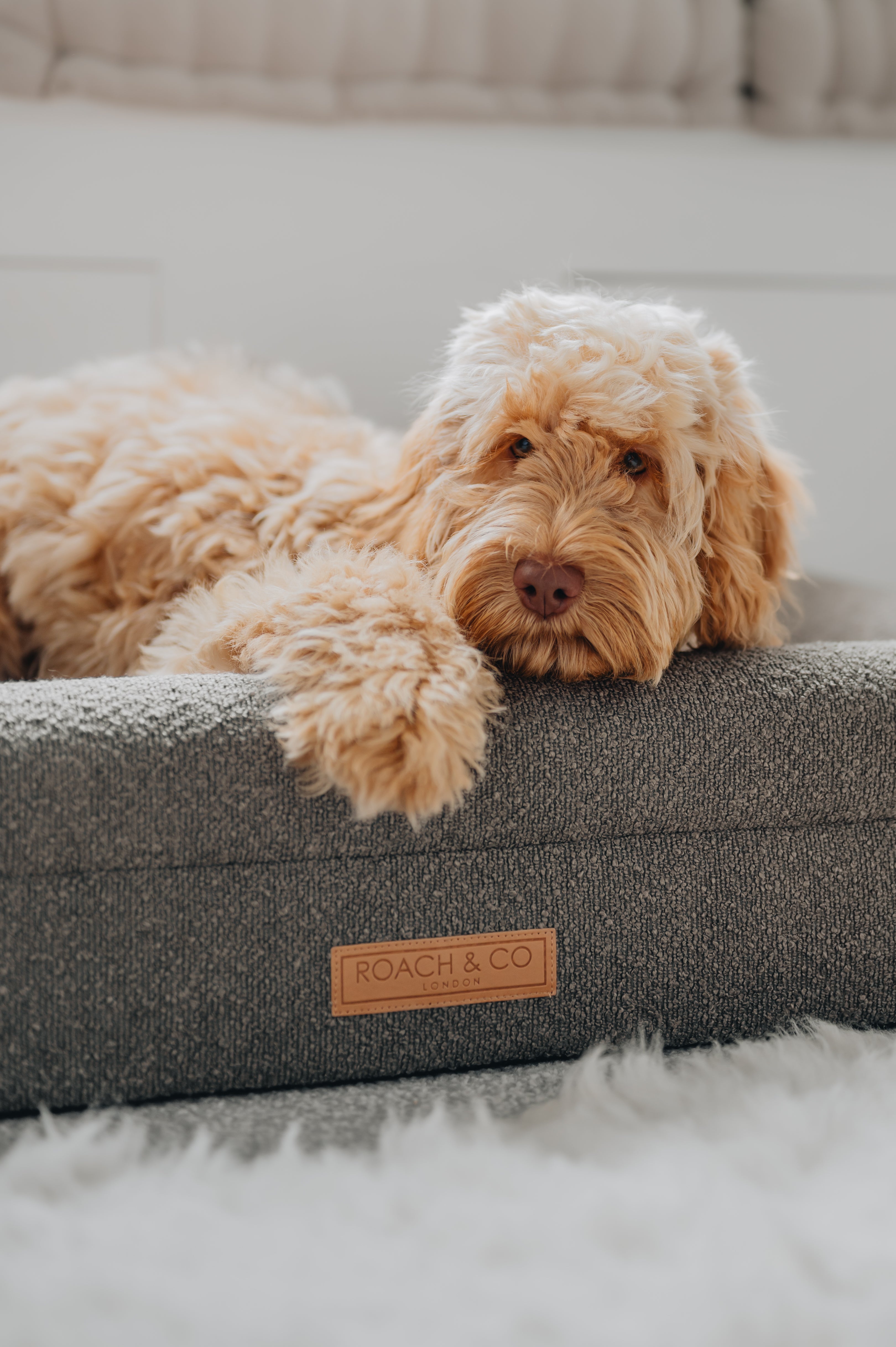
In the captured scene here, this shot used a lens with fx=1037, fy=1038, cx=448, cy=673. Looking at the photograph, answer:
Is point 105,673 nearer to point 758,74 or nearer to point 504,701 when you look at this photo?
point 504,701

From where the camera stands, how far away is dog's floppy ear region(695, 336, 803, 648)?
131 centimetres

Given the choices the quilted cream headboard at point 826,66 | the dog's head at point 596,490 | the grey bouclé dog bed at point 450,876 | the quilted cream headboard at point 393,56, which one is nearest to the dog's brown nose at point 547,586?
the dog's head at point 596,490

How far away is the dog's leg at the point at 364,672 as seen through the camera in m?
1.02

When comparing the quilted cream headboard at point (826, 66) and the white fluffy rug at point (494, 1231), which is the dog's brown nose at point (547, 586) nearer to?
the white fluffy rug at point (494, 1231)

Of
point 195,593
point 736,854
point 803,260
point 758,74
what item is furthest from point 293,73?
point 736,854

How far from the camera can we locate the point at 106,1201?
0.92 metres

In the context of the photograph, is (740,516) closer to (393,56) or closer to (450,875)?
(450,875)

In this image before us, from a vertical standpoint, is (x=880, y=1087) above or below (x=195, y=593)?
below

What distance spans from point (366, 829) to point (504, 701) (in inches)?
8.3

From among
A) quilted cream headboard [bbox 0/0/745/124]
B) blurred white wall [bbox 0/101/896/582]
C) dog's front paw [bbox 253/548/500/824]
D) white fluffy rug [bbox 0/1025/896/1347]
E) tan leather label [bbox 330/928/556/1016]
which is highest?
quilted cream headboard [bbox 0/0/745/124]

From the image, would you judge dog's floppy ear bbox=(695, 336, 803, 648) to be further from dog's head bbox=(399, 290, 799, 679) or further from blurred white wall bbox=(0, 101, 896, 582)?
blurred white wall bbox=(0, 101, 896, 582)

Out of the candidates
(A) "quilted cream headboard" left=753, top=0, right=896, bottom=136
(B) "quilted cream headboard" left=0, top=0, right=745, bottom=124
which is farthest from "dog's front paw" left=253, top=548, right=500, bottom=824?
(A) "quilted cream headboard" left=753, top=0, right=896, bottom=136

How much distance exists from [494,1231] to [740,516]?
0.87 meters

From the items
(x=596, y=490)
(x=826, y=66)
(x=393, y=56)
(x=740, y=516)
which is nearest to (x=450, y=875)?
(x=596, y=490)
